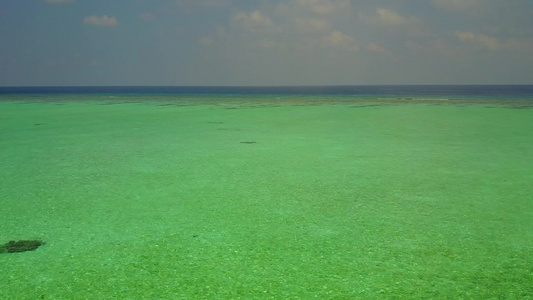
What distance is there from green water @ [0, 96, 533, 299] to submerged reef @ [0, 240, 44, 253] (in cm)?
7

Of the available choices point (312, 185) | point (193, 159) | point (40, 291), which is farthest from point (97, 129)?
point (40, 291)

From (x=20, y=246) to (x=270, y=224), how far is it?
1.57m

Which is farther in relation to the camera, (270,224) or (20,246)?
(270,224)

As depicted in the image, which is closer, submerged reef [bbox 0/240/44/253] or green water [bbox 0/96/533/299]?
green water [bbox 0/96/533/299]

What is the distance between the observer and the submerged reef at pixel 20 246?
282 centimetres

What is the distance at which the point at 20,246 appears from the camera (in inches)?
114

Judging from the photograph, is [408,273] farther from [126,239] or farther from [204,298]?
[126,239]

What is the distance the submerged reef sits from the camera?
2.82 metres

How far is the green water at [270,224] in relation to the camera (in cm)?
235

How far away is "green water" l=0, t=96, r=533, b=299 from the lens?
2.35 m

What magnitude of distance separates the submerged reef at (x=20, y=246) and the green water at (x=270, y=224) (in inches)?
2.6

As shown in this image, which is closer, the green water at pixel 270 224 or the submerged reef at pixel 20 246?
the green water at pixel 270 224

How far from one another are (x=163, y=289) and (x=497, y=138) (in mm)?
7436

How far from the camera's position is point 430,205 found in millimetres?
3746
